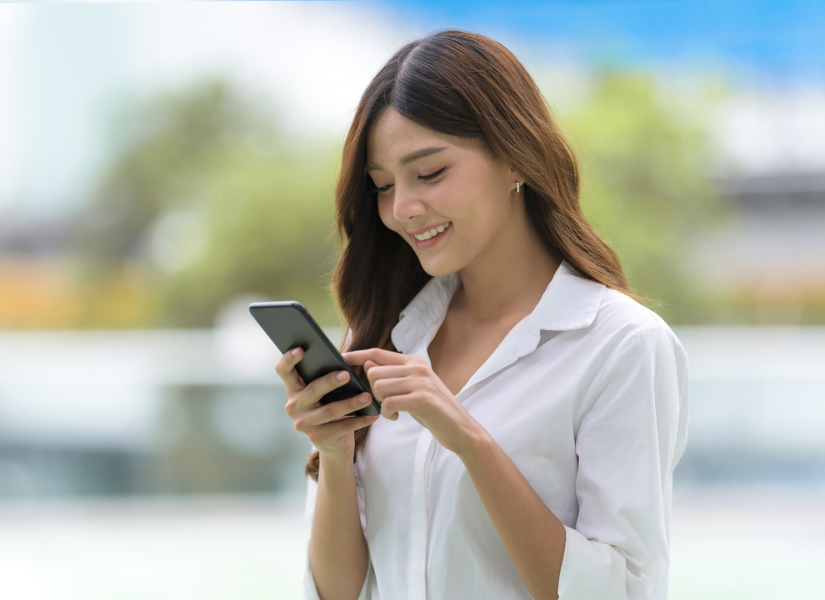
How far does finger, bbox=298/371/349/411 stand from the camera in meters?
1.16

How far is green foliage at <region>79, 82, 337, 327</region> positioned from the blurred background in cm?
5

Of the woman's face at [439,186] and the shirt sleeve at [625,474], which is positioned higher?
the woman's face at [439,186]

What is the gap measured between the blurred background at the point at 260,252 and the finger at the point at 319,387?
0.57m

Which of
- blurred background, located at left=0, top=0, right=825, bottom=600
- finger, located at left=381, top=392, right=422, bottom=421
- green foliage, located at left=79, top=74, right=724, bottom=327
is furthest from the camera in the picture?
green foliage, located at left=79, top=74, right=724, bottom=327

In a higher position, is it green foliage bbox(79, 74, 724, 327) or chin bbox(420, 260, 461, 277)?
green foliage bbox(79, 74, 724, 327)

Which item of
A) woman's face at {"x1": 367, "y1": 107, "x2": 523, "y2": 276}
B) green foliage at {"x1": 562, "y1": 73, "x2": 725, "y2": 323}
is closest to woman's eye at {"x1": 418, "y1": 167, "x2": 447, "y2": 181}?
woman's face at {"x1": 367, "y1": 107, "x2": 523, "y2": 276}

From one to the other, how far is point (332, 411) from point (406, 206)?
0.35 meters

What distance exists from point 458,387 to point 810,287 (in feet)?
45.7

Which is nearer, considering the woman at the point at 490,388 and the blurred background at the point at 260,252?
the woman at the point at 490,388

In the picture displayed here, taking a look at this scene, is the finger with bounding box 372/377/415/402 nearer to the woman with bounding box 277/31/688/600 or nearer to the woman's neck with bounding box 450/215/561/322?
the woman with bounding box 277/31/688/600

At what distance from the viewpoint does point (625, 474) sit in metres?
1.12

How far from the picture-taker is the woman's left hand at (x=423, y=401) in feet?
3.45

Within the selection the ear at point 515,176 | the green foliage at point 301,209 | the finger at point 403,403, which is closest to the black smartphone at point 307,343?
the finger at point 403,403

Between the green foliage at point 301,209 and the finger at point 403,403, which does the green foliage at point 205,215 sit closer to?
the green foliage at point 301,209
